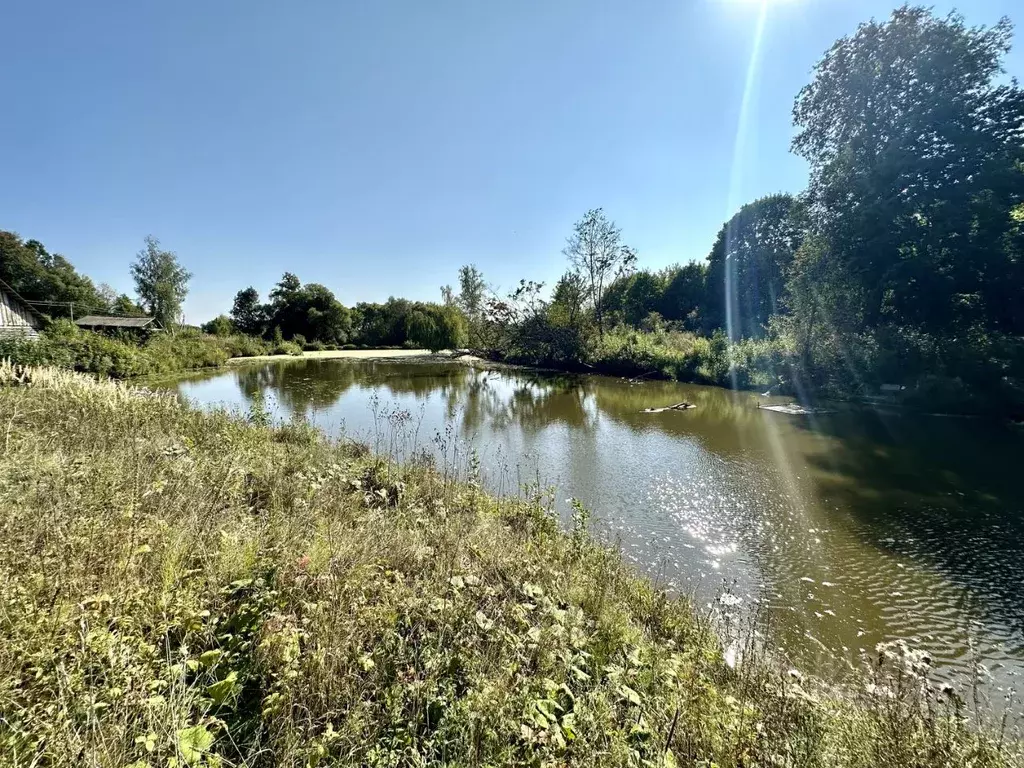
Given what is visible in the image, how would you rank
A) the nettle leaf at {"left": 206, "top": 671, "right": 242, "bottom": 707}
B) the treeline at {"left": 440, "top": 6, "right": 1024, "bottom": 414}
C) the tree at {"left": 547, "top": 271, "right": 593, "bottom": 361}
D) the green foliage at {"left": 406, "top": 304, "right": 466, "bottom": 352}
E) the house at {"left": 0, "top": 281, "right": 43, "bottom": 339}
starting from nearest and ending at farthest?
the nettle leaf at {"left": 206, "top": 671, "right": 242, "bottom": 707} → the treeline at {"left": 440, "top": 6, "right": 1024, "bottom": 414} → the house at {"left": 0, "top": 281, "right": 43, "bottom": 339} → the tree at {"left": 547, "top": 271, "right": 593, "bottom": 361} → the green foliage at {"left": 406, "top": 304, "right": 466, "bottom": 352}

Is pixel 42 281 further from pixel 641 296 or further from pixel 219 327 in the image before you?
pixel 641 296

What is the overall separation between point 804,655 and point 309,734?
4016 mm

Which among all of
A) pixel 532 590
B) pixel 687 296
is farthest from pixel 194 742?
pixel 687 296

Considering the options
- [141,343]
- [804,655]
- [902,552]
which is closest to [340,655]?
[804,655]

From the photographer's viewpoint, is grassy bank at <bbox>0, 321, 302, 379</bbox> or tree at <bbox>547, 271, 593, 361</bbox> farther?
tree at <bbox>547, 271, 593, 361</bbox>

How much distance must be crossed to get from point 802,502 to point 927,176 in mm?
15591

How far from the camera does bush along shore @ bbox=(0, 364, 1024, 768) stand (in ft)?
5.43

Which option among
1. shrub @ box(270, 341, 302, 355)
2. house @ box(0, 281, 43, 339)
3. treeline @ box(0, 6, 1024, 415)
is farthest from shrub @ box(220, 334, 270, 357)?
treeline @ box(0, 6, 1024, 415)

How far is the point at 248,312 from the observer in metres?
53.0

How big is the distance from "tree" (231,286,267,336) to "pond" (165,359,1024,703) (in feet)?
144

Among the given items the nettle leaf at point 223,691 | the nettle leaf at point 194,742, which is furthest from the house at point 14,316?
the nettle leaf at point 194,742

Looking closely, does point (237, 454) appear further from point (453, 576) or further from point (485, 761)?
point (485, 761)

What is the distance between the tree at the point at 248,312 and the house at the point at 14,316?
31.8 meters

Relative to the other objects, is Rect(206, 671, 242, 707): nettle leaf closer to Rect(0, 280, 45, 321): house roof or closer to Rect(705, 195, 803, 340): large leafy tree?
Rect(0, 280, 45, 321): house roof
